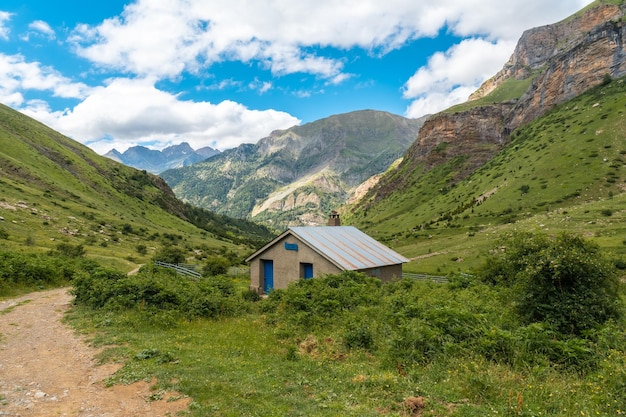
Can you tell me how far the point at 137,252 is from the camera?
2751 inches

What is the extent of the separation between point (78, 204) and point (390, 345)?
353 ft

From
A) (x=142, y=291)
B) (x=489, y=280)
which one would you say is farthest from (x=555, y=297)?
(x=142, y=291)

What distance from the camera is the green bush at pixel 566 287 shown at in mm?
12742

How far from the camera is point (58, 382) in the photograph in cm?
1037

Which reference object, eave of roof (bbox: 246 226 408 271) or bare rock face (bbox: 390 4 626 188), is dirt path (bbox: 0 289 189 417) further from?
bare rock face (bbox: 390 4 626 188)

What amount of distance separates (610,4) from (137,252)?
242m

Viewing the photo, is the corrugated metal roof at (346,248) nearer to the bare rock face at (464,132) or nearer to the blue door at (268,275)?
the blue door at (268,275)

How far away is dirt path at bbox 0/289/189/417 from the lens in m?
8.48

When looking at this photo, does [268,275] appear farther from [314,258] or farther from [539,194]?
[539,194]

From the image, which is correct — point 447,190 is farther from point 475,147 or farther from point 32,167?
point 32,167

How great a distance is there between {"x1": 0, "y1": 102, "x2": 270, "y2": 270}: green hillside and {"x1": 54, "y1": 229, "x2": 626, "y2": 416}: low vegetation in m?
34.3

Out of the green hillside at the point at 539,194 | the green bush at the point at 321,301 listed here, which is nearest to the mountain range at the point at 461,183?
the green hillside at the point at 539,194

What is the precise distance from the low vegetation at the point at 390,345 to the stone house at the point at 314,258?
8.17 metres

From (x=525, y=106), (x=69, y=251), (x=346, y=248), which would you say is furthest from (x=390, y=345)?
(x=525, y=106)
